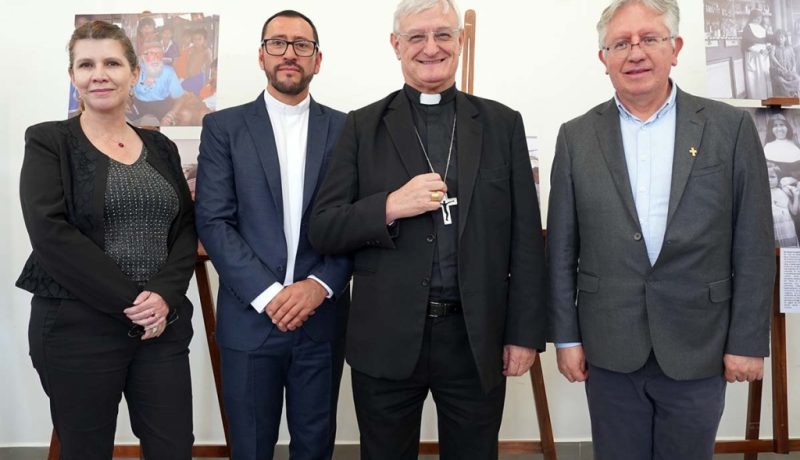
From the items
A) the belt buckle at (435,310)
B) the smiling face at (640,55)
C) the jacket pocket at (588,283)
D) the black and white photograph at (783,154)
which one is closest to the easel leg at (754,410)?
the black and white photograph at (783,154)

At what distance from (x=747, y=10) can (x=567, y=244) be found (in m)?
1.56

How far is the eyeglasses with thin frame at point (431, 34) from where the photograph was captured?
1.83m

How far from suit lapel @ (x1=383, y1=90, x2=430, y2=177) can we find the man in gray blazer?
0.46 metres

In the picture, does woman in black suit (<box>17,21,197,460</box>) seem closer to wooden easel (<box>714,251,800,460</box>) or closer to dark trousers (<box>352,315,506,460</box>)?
dark trousers (<box>352,315,506,460</box>)

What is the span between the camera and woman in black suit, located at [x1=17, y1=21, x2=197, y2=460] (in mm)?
1903

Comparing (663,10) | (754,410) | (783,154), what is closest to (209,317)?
(663,10)

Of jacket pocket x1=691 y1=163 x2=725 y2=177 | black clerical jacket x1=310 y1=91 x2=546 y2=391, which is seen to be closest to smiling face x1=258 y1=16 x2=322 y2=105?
black clerical jacket x1=310 y1=91 x2=546 y2=391

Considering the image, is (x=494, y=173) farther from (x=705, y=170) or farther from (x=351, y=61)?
(x=351, y=61)

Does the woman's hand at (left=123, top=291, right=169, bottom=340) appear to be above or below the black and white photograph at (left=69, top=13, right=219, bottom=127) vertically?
below

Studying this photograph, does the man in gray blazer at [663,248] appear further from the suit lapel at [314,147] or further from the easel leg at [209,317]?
the easel leg at [209,317]

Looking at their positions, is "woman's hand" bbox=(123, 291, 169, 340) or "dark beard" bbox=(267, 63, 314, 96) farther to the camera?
"dark beard" bbox=(267, 63, 314, 96)

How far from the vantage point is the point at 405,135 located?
1.87m

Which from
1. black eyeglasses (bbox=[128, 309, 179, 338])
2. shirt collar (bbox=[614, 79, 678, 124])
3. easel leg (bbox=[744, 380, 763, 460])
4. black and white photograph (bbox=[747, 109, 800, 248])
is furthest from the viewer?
easel leg (bbox=[744, 380, 763, 460])

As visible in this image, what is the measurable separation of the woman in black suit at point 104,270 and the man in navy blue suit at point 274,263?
15 cm
